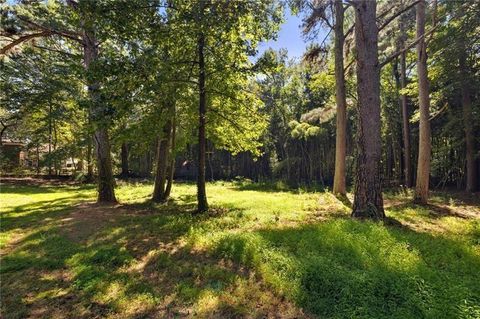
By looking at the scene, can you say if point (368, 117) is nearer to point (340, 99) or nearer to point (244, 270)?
point (244, 270)

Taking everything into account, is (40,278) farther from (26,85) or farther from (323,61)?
(26,85)

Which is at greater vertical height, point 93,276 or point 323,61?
point 323,61

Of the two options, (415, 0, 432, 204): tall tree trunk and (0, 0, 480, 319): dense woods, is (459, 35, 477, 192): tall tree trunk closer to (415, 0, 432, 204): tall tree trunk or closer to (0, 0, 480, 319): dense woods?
(0, 0, 480, 319): dense woods

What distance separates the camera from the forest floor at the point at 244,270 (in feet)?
11.1

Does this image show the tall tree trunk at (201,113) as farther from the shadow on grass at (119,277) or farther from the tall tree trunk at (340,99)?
the tall tree trunk at (340,99)

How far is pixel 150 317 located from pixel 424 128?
29.8 feet

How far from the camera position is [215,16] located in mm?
6945

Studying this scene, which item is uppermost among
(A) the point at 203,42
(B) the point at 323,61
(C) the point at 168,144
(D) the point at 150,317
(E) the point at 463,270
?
(B) the point at 323,61

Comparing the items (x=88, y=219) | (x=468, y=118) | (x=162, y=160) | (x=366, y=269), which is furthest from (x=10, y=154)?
(x=468, y=118)

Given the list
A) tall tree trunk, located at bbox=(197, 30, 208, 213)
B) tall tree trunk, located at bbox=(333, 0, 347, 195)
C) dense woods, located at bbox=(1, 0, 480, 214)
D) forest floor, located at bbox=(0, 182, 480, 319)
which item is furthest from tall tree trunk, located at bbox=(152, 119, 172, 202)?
tall tree trunk, located at bbox=(333, 0, 347, 195)

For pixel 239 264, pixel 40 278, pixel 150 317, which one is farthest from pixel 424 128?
pixel 40 278

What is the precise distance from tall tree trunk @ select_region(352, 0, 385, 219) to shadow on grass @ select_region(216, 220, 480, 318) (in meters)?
1.16

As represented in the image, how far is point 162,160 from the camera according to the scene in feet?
34.6

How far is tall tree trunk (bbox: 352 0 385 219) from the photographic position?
20.9 ft
